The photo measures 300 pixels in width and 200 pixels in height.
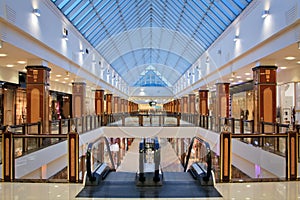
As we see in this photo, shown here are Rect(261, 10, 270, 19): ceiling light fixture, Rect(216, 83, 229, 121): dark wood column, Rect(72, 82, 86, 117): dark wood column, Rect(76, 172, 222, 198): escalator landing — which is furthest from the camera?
Rect(72, 82, 86, 117): dark wood column

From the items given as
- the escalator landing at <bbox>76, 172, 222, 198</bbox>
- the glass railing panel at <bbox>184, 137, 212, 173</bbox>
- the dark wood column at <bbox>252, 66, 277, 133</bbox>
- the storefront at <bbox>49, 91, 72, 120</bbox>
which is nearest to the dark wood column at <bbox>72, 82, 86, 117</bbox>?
the storefront at <bbox>49, 91, 72, 120</bbox>

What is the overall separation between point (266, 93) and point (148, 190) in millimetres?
7831

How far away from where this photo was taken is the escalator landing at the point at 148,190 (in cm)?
508

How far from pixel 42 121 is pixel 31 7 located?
13.9 ft

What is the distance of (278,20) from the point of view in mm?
8969

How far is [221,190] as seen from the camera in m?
5.32

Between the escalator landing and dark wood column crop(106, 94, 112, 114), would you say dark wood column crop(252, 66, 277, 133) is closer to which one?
the escalator landing

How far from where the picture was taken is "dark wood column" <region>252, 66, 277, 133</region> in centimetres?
1141

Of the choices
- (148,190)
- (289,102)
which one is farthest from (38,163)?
(289,102)

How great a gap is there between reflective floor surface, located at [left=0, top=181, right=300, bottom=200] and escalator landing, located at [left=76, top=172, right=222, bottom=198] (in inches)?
8.7

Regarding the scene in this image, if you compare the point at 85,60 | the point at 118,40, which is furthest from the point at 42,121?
the point at 118,40

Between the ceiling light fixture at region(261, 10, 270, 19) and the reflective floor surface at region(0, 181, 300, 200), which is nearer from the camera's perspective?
the reflective floor surface at region(0, 181, 300, 200)

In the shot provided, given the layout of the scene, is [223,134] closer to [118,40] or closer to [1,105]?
[1,105]

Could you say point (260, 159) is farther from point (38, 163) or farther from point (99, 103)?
point (99, 103)
